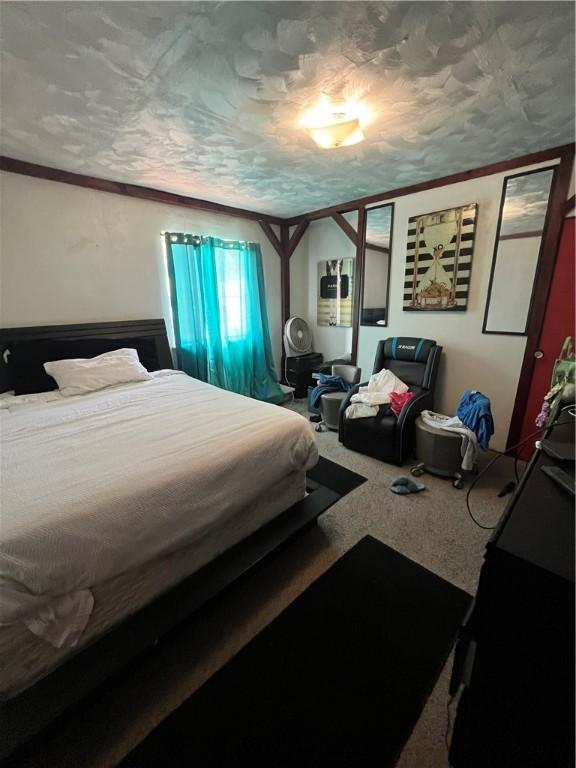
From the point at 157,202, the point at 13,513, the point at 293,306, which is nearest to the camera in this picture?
the point at 13,513

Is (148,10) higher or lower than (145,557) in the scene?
higher

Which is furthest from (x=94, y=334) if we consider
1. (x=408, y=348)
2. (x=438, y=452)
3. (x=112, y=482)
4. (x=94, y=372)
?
(x=438, y=452)

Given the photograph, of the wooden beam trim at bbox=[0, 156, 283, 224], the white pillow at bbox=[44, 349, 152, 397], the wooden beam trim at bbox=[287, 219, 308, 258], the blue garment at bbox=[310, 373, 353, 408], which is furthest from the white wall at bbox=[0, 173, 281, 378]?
the blue garment at bbox=[310, 373, 353, 408]

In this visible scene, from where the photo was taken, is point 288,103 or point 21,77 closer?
point 21,77

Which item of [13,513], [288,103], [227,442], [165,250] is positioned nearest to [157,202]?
[165,250]

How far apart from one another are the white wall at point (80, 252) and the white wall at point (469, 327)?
2.29 metres

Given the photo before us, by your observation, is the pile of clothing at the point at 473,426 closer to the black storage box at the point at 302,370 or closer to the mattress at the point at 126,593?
the mattress at the point at 126,593

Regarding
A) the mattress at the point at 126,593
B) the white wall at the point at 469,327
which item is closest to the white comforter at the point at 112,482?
the mattress at the point at 126,593

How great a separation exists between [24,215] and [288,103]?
2.26m

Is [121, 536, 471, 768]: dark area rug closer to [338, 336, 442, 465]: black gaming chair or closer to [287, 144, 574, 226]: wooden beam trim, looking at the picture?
[338, 336, 442, 465]: black gaming chair

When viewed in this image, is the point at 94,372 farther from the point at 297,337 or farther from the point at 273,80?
the point at 297,337

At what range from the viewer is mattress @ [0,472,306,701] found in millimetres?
945

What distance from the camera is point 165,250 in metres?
3.28

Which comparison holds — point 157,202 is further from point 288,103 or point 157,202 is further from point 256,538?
point 256,538
